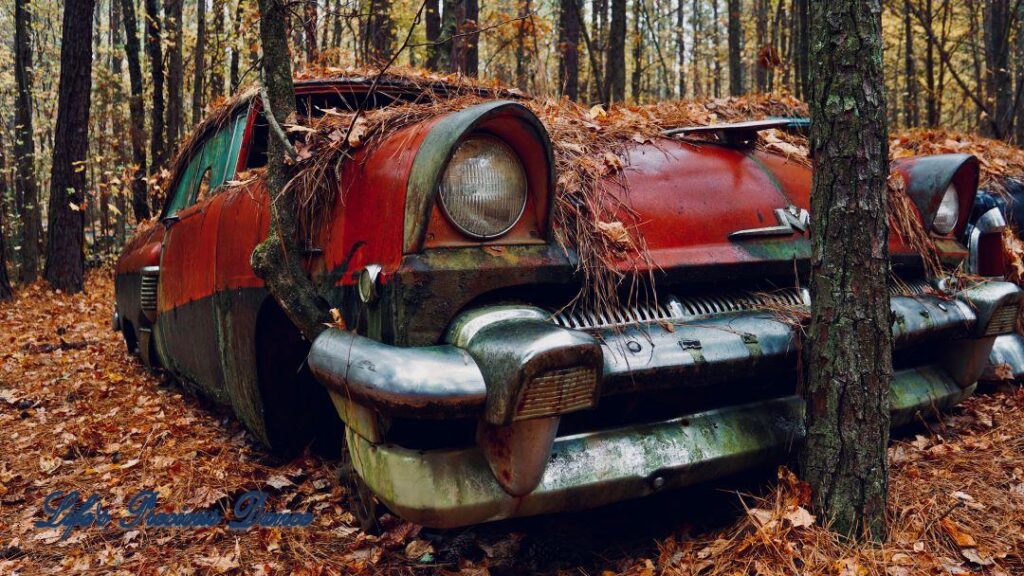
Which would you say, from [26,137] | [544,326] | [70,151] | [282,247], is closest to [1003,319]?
[544,326]

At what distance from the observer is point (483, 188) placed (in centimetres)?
180

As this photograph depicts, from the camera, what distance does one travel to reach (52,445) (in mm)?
3494

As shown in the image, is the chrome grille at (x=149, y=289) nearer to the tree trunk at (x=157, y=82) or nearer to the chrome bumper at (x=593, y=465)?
the chrome bumper at (x=593, y=465)

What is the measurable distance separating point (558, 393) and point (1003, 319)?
1.89 metres

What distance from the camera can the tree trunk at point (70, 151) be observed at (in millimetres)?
9023

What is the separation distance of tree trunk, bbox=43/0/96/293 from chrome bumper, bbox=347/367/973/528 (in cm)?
929

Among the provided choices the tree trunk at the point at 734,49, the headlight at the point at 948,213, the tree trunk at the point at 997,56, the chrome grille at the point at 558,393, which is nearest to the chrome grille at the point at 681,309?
the chrome grille at the point at 558,393

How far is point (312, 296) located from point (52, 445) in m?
2.30

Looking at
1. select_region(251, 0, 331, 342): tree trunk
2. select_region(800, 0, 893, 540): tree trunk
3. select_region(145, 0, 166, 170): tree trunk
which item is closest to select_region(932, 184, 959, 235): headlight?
select_region(800, 0, 893, 540): tree trunk

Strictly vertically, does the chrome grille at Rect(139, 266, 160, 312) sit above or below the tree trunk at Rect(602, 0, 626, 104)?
below

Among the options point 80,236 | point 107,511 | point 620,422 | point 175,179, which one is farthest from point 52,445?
point 80,236

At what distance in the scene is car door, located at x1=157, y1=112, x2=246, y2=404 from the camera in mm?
2943

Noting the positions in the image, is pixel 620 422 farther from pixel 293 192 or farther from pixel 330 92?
pixel 330 92

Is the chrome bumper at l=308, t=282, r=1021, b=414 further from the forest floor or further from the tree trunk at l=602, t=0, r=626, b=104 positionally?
the tree trunk at l=602, t=0, r=626, b=104
